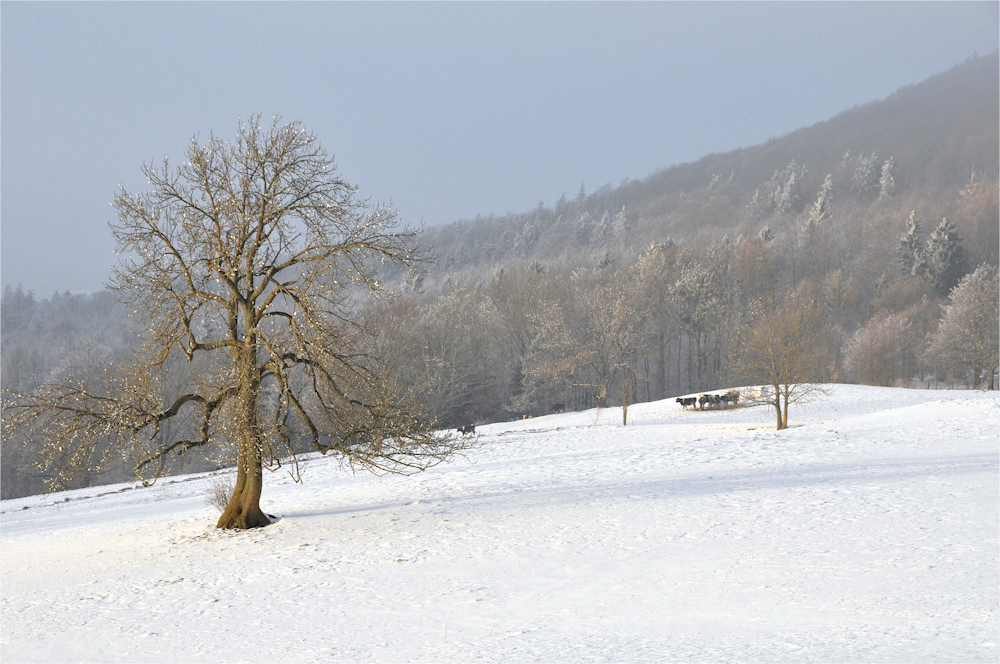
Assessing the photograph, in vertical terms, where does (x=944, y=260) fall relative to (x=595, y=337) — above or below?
above

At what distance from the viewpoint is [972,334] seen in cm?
4166

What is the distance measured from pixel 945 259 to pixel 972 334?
18589mm

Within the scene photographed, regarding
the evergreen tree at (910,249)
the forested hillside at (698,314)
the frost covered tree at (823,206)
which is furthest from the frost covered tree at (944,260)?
the frost covered tree at (823,206)

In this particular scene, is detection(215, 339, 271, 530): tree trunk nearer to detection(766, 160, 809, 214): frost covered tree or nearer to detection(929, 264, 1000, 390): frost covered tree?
detection(929, 264, 1000, 390): frost covered tree

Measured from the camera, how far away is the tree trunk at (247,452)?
37.7 ft

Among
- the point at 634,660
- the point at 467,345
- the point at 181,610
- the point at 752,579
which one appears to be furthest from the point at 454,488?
the point at 467,345

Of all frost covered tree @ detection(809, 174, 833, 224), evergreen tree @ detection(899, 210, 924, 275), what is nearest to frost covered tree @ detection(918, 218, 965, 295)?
evergreen tree @ detection(899, 210, 924, 275)

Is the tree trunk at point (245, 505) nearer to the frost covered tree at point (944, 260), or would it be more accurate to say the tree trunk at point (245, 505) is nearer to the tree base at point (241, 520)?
the tree base at point (241, 520)

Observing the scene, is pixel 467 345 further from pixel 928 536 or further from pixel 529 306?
pixel 928 536

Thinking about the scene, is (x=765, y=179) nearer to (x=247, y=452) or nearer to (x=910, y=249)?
(x=910, y=249)

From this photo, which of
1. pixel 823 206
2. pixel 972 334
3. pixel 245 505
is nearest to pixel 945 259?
pixel 972 334

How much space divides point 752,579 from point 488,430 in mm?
26473

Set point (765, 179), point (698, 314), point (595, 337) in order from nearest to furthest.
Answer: point (595, 337) → point (698, 314) → point (765, 179)

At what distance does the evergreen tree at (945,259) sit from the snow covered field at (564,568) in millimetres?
47664
